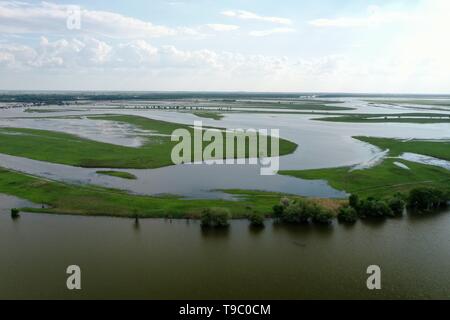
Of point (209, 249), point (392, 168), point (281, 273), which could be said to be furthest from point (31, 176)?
point (392, 168)

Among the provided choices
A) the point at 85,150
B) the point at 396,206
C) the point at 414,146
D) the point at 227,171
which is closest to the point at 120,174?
the point at 227,171

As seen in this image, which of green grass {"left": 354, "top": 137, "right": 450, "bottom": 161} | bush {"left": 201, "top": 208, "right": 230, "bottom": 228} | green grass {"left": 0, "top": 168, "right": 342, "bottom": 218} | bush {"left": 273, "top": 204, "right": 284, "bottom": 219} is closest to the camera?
bush {"left": 201, "top": 208, "right": 230, "bottom": 228}

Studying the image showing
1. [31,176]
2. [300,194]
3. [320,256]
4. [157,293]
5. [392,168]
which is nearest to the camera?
[157,293]

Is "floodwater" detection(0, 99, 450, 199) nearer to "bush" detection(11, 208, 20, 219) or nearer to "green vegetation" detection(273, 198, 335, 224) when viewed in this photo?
"green vegetation" detection(273, 198, 335, 224)

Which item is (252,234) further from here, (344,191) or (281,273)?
(344,191)

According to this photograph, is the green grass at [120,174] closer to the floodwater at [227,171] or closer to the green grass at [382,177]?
the floodwater at [227,171]

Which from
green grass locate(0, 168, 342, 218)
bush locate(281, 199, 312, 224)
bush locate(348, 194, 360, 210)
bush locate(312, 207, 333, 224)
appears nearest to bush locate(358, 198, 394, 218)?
bush locate(348, 194, 360, 210)
